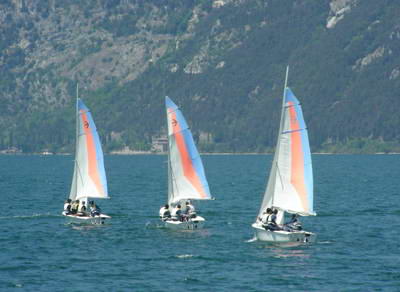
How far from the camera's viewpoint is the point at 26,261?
3039 inches

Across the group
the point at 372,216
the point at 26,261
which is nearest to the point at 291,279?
the point at 26,261

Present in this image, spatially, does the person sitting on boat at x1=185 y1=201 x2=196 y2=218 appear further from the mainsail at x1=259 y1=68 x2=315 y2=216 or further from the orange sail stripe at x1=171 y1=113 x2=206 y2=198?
the mainsail at x1=259 y1=68 x2=315 y2=216

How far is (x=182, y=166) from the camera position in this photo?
95.4 metres

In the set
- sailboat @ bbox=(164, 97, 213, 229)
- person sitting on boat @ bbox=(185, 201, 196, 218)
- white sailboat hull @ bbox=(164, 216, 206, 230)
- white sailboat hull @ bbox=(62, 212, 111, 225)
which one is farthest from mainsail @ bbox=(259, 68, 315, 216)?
white sailboat hull @ bbox=(62, 212, 111, 225)

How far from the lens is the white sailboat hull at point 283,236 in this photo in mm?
81188

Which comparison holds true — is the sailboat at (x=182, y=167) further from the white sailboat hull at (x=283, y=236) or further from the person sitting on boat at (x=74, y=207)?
the white sailboat hull at (x=283, y=236)

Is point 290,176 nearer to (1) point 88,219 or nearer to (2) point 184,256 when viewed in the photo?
(2) point 184,256

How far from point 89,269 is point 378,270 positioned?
19.0m

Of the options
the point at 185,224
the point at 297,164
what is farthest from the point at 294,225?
the point at 185,224

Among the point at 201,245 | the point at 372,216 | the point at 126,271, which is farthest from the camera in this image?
the point at 372,216

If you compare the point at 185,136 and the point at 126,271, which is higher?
the point at 185,136

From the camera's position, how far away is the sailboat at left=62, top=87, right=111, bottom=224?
336ft

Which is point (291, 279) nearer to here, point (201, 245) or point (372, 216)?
point (201, 245)

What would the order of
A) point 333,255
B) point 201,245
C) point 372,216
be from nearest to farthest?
point 333,255 < point 201,245 < point 372,216
